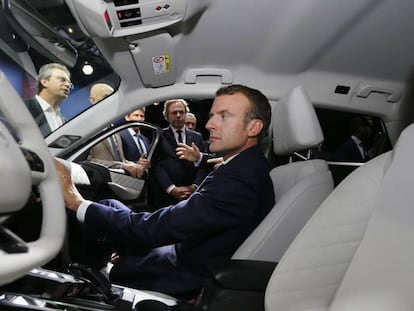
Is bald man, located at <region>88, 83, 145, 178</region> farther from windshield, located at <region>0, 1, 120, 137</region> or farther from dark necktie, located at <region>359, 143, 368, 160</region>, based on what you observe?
dark necktie, located at <region>359, 143, 368, 160</region>

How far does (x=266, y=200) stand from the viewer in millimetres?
1428

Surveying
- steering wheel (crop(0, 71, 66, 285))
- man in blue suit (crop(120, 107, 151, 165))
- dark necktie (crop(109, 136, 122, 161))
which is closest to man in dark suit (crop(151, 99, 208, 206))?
man in blue suit (crop(120, 107, 151, 165))

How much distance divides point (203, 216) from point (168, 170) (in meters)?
1.47

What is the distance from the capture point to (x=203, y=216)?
130 cm

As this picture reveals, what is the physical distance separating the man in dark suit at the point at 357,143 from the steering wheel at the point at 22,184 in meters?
2.10

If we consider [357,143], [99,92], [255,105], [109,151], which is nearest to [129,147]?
[109,151]

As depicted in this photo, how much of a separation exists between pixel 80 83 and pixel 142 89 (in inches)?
14.9

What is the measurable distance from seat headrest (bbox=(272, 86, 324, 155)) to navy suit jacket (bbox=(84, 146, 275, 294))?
17 cm

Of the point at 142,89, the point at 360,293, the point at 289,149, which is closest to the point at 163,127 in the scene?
the point at 142,89

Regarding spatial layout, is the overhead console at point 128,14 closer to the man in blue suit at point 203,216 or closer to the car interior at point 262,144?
the car interior at point 262,144

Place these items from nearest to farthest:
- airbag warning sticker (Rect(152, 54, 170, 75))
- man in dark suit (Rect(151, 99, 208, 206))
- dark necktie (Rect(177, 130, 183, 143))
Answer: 1. airbag warning sticker (Rect(152, 54, 170, 75))
2. man in dark suit (Rect(151, 99, 208, 206))
3. dark necktie (Rect(177, 130, 183, 143))

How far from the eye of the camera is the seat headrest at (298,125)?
1.52 metres

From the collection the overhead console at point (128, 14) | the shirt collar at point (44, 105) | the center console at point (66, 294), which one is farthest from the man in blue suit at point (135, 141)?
the center console at point (66, 294)

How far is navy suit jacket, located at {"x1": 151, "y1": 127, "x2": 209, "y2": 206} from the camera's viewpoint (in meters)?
2.71
